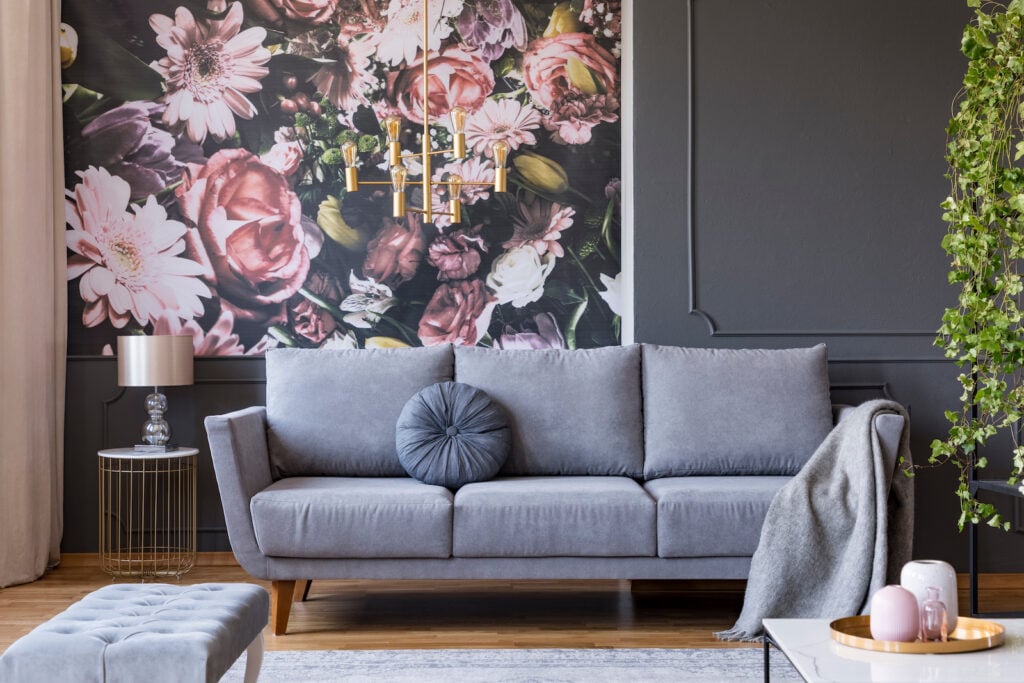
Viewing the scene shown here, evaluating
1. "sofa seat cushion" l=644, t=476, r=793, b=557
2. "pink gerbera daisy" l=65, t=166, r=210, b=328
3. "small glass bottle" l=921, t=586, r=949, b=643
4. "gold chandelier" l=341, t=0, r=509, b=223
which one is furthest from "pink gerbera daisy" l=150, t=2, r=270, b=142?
"small glass bottle" l=921, t=586, r=949, b=643

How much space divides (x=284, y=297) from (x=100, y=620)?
7.76 ft

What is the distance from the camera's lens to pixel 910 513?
10.9ft

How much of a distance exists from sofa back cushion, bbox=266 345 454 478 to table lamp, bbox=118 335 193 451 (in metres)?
0.41

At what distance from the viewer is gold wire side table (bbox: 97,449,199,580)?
14.0 ft

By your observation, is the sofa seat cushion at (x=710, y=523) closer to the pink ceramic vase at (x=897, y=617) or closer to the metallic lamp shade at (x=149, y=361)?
the pink ceramic vase at (x=897, y=617)

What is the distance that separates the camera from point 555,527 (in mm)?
3289

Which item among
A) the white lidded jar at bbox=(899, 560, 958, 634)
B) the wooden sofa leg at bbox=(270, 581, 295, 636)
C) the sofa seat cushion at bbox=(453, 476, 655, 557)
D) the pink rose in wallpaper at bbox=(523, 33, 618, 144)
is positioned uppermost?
the pink rose in wallpaper at bbox=(523, 33, 618, 144)

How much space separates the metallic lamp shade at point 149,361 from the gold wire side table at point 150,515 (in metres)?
0.42

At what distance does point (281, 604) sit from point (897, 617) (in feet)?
6.81

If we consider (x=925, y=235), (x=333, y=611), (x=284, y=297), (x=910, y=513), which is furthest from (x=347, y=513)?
(x=925, y=235)

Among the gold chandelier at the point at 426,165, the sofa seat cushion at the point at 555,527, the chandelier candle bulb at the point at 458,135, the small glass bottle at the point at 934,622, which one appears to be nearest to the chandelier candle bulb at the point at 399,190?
the gold chandelier at the point at 426,165

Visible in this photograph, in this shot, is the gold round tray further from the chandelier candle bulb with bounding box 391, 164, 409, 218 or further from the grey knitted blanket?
the chandelier candle bulb with bounding box 391, 164, 409, 218

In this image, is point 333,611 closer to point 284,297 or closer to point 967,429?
point 284,297

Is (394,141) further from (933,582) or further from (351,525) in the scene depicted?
(933,582)
